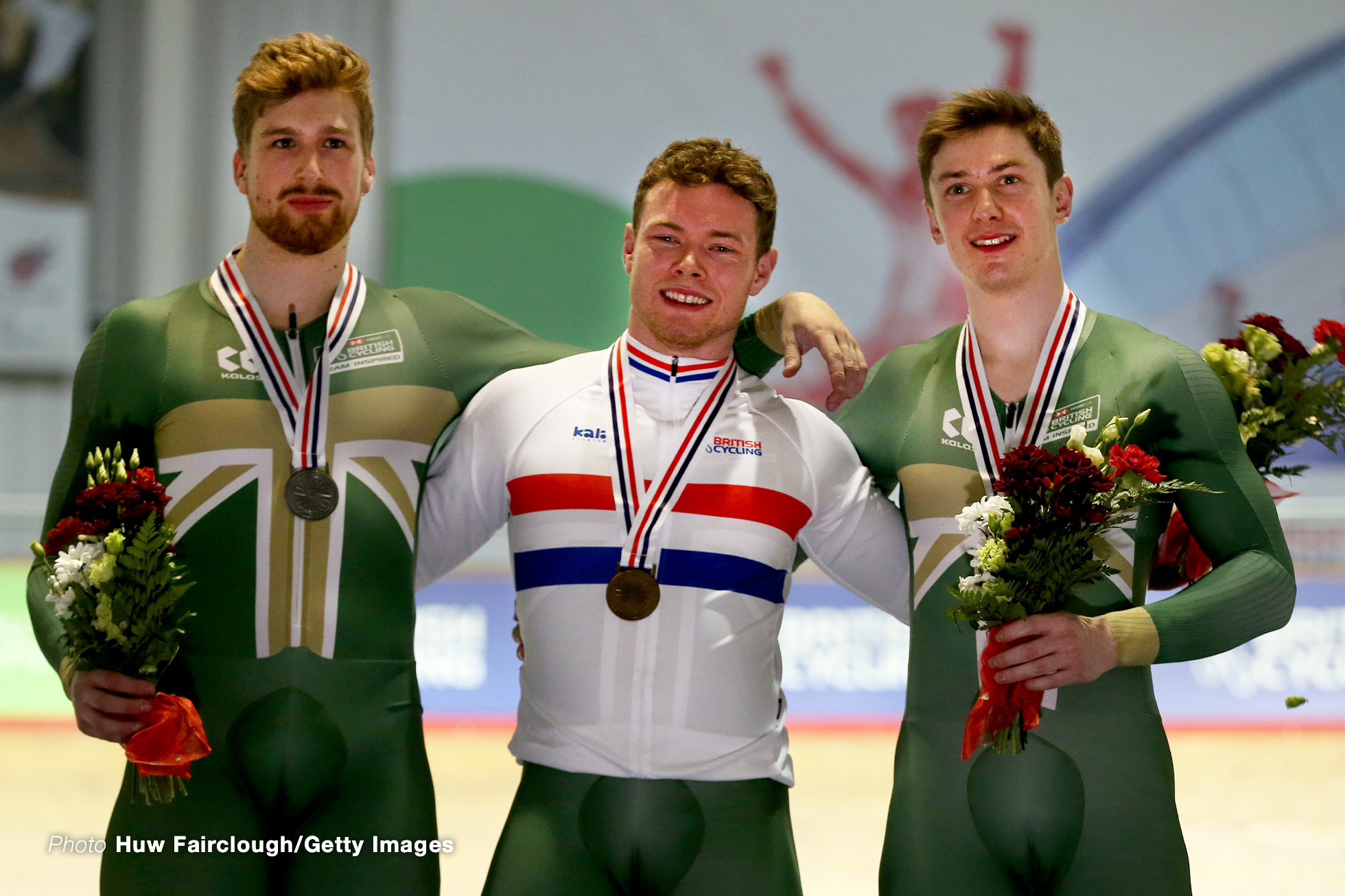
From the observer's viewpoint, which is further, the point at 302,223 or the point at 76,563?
the point at 302,223

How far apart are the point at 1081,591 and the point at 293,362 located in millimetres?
1796

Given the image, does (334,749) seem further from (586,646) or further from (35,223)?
(35,223)

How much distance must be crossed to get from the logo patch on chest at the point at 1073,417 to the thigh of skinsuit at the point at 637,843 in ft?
3.39

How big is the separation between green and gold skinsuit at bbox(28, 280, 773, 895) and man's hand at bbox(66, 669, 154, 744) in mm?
247

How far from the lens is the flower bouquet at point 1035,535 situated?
2438 mm

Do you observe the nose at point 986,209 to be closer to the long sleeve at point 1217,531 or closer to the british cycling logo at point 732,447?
the long sleeve at point 1217,531

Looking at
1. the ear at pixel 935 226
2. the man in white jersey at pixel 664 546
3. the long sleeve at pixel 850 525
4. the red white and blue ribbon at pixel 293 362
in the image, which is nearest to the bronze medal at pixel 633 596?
the man in white jersey at pixel 664 546

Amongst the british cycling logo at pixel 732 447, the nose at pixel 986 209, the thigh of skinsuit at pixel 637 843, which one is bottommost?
the thigh of skinsuit at pixel 637 843

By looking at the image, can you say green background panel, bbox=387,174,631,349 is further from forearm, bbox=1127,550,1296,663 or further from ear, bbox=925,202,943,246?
forearm, bbox=1127,550,1296,663

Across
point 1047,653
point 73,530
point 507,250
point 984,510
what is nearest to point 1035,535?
point 984,510

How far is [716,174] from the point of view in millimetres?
2881

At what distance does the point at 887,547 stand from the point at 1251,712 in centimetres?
646

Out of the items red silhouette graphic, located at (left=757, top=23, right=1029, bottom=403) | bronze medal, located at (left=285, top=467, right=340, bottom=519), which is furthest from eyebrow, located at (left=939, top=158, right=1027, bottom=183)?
red silhouette graphic, located at (left=757, top=23, right=1029, bottom=403)

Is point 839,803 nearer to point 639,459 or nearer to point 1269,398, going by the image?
point 1269,398
